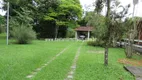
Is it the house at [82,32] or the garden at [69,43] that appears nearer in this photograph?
the garden at [69,43]

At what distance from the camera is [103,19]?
27.5 ft

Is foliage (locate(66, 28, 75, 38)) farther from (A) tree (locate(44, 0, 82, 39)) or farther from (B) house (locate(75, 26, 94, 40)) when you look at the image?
(A) tree (locate(44, 0, 82, 39))

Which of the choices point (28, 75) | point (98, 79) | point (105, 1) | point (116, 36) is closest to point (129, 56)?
point (116, 36)

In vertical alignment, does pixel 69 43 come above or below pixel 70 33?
below

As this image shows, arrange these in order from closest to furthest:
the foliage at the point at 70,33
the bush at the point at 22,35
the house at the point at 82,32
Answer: the bush at the point at 22,35 < the house at the point at 82,32 < the foliage at the point at 70,33

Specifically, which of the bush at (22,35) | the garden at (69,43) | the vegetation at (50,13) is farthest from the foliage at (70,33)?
the bush at (22,35)

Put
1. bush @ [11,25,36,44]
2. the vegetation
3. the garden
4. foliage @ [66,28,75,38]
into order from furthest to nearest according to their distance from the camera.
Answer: foliage @ [66,28,75,38] → the vegetation → bush @ [11,25,36,44] → the garden

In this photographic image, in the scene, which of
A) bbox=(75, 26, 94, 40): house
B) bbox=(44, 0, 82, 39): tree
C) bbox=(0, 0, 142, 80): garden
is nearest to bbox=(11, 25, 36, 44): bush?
bbox=(0, 0, 142, 80): garden

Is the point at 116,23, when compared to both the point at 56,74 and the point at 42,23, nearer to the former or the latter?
the point at 56,74

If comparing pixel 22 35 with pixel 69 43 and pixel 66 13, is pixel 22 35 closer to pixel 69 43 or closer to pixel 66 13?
pixel 69 43

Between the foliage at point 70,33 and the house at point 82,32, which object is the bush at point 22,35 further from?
the foliage at point 70,33

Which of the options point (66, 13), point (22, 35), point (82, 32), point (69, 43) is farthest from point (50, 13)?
point (22, 35)

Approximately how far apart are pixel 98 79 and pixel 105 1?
3677 millimetres

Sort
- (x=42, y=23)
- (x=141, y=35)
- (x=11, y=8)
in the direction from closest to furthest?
(x=141, y=35) → (x=11, y=8) → (x=42, y=23)
